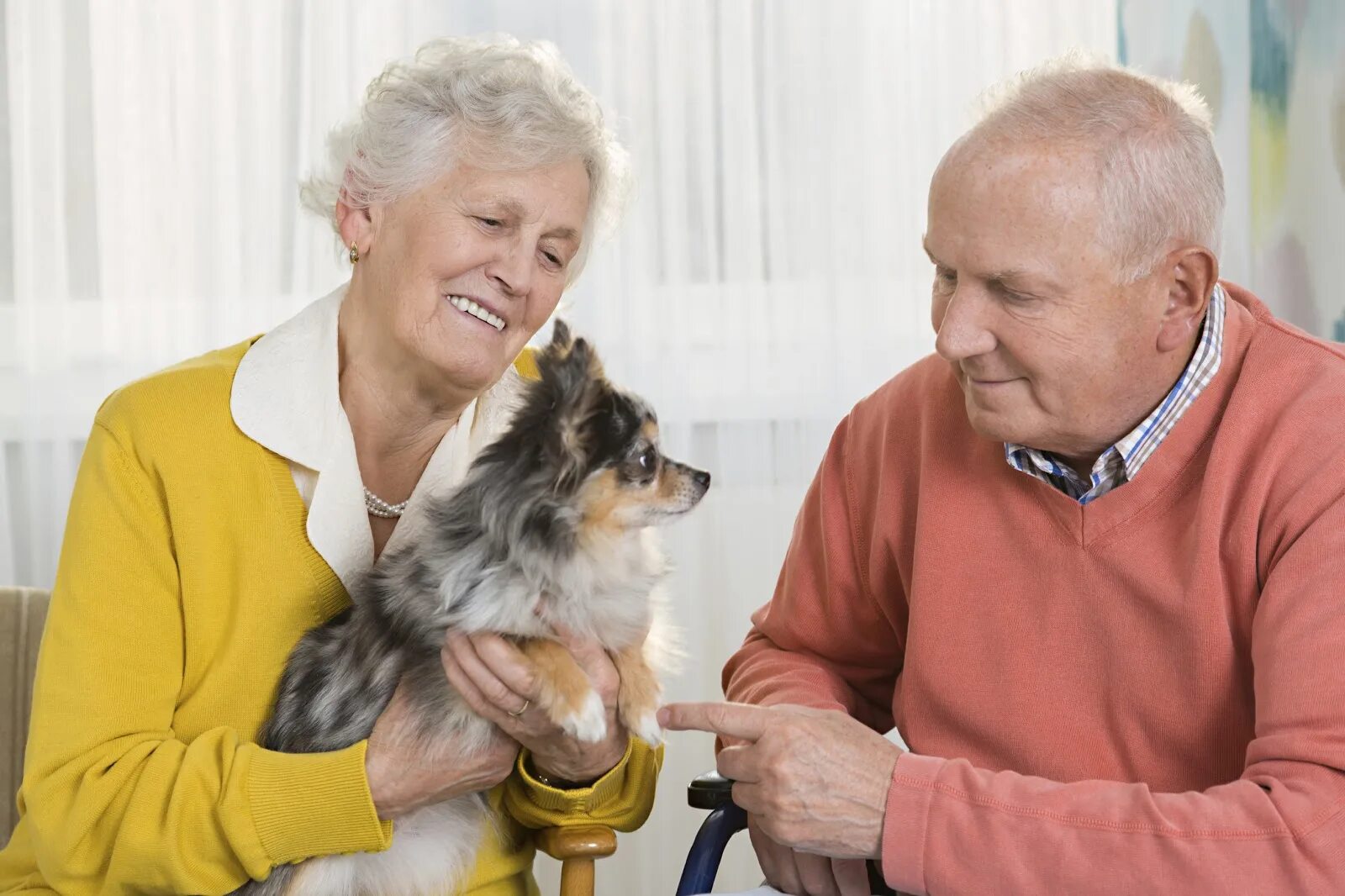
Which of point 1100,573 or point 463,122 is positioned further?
point 463,122

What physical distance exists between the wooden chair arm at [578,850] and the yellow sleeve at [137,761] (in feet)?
0.83

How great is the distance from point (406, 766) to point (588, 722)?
0.26 metres

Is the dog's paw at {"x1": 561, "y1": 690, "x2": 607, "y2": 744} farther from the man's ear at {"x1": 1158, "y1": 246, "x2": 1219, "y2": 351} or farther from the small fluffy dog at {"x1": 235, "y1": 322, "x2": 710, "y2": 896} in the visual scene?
the man's ear at {"x1": 1158, "y1": 246, "x2": 1219, "y2": 351}

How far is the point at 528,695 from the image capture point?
1644mm

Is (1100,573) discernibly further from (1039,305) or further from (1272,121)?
(1272,121)

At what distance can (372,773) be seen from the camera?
1.68 meters

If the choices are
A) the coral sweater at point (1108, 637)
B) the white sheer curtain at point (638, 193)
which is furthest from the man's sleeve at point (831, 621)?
the white sheer curtain at point (638, 193)

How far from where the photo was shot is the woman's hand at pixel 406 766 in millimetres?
A: 1681

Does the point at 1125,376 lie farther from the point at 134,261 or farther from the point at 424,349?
the point at 134,261

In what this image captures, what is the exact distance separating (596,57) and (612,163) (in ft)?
3.64

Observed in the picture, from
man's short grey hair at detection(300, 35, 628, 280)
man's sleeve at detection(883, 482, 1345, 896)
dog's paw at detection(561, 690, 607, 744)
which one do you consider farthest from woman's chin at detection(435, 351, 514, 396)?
man's sleeve at detection(883, 482, 1345, 896)

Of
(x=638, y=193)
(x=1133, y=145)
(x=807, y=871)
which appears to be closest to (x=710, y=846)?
(x=807, y=871)

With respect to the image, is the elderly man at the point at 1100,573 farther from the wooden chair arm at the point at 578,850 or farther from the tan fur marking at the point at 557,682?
the wooden chair arm at the point at 578,850

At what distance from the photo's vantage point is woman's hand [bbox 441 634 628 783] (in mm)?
1643
